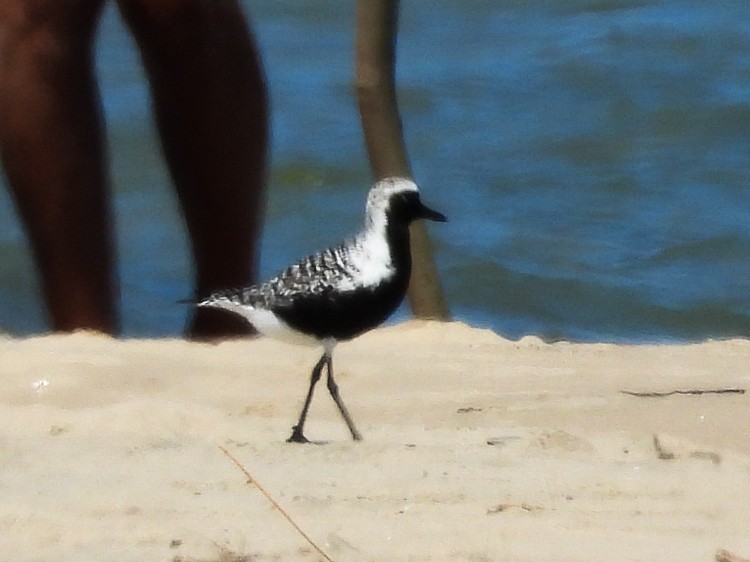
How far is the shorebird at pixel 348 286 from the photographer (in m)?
3.63

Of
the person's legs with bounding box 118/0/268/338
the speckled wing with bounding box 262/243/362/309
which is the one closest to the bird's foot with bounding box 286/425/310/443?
the speckled wing with bounding box 262/243/362/309

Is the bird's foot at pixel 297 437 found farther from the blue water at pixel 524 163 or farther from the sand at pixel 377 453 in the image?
the blue water at pixel 524 163

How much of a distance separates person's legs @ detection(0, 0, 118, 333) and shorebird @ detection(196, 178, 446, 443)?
33.8 inches

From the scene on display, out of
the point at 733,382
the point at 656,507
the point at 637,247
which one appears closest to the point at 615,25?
the point at 637,247

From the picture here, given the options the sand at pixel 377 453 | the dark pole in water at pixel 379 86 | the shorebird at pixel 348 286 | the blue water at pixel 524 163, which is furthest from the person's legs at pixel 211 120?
the blue water at pixel 524 163

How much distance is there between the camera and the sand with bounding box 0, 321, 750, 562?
295cm

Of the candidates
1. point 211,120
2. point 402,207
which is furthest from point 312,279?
point 211,120

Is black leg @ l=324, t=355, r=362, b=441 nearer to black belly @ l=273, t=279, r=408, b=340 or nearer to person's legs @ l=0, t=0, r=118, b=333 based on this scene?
black belly @ l=273, t=279, r=408, b=340

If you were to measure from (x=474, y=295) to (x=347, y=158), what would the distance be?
2100 millimetres

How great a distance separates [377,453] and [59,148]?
1.41m

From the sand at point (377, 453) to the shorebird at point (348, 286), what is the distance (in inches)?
9.3

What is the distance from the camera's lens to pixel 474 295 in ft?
25.0

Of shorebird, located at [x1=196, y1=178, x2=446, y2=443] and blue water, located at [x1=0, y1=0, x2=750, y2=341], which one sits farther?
blue water, located at [x1=0, y1=0, x2=750, y2=341]

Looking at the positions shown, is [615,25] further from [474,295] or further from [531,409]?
[531,409]
